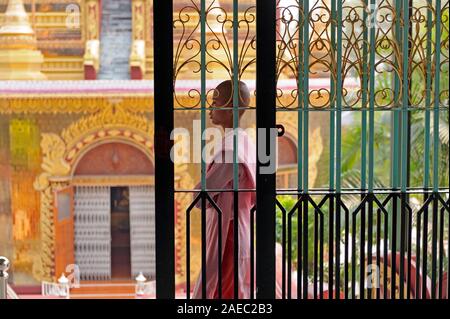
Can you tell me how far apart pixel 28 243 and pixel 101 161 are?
1221mm

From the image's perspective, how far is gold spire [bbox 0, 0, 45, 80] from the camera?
27.6 ft

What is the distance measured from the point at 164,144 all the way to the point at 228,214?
0.43 m

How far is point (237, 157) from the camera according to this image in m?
2.65

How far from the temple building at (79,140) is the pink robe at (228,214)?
532 centimetres

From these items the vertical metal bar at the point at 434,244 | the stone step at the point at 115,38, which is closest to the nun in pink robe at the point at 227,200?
the vertical metal bar at the point at 434,244

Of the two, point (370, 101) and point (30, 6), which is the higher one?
point (30, 6)

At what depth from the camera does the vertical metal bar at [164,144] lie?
2.42m

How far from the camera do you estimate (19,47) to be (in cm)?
854

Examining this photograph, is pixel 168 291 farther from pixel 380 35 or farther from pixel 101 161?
pixel 101 161

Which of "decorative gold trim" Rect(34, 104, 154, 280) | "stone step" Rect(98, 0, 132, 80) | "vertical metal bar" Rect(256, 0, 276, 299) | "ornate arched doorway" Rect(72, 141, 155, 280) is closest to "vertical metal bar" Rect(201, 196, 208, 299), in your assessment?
"vertical metal bar" Rect(256, 0, 276, 299)

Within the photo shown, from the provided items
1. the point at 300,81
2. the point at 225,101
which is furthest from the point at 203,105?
the point at 300,81

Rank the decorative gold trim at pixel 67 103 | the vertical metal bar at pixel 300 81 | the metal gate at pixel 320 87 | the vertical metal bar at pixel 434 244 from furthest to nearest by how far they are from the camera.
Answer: the decorative gold trim at pixel 67 103, the vertical metal bar at pixel 434 244, the vertical metal bar at pixel 300 81, the metal gate at pixel 320 87

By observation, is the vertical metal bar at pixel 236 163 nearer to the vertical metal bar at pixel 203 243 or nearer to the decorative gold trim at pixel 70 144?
the vertical metal bar at pixel 203 243

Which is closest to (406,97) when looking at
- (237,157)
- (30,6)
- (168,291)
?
(237,157)
